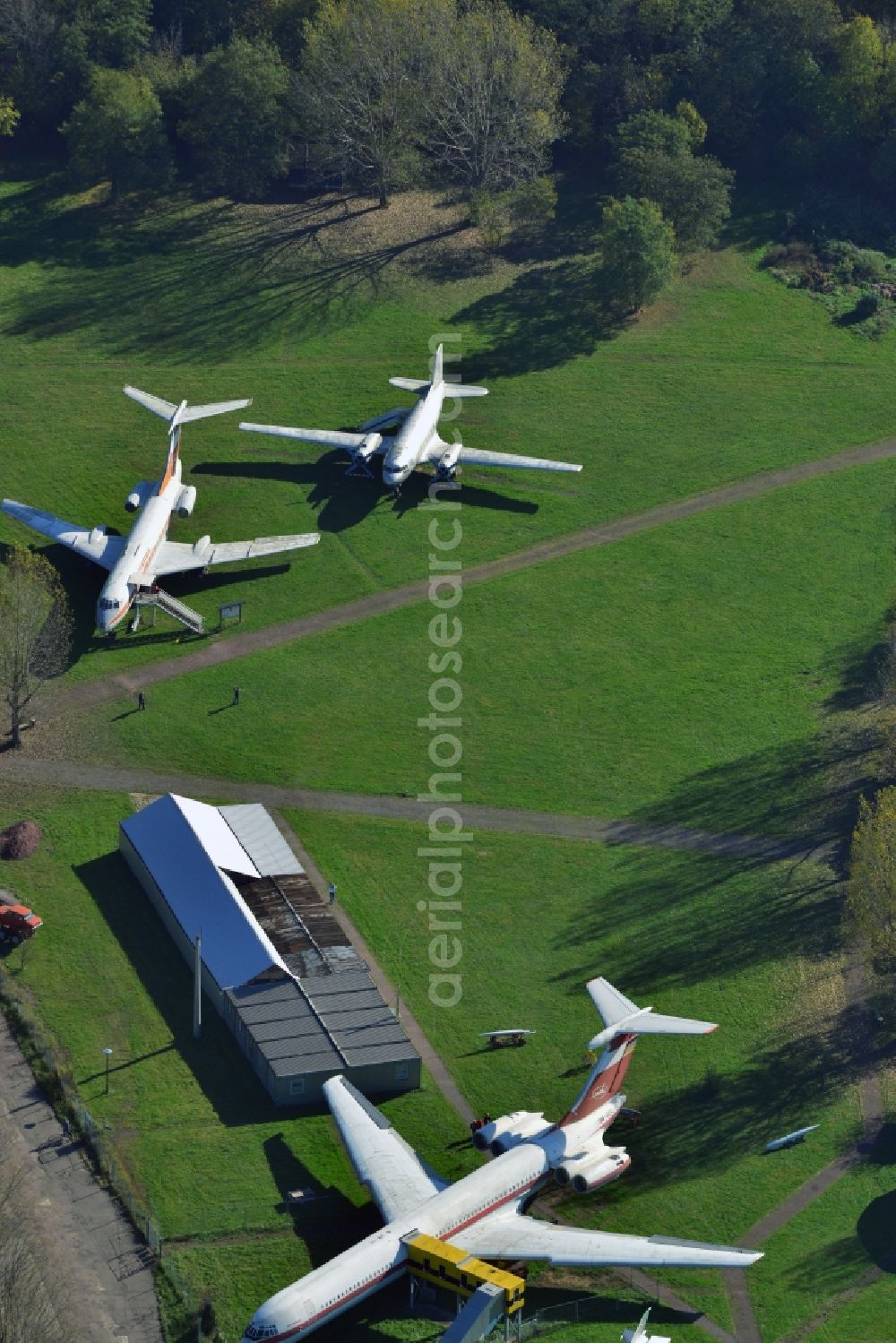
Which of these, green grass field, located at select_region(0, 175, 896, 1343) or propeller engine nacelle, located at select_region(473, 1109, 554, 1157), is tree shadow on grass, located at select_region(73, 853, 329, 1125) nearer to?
green grass field, located at select_region(0, 175, 896, 1343)

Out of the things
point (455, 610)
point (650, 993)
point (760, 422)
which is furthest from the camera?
point (760, 422)

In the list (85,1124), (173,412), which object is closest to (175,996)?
(85,1124)

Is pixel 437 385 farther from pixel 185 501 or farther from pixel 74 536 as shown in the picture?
pixel 74 536

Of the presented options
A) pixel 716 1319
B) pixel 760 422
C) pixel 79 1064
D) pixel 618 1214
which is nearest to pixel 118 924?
pixel 79 1064

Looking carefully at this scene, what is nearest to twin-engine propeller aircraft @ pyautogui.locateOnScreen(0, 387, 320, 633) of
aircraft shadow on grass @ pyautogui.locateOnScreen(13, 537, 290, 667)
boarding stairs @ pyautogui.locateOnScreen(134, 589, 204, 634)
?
boarding stairs @ pyautogui.locateOnScreen(134, 589, 204, 634)

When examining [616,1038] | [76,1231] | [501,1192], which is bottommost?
[76,1231]

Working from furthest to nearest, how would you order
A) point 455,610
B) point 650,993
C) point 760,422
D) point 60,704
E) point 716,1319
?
point 760,422
point 455,610
point 60,704
point 650,993
point 716,1319

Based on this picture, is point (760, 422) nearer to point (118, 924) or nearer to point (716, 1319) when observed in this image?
point (118, 924)

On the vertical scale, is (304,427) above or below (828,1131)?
above
